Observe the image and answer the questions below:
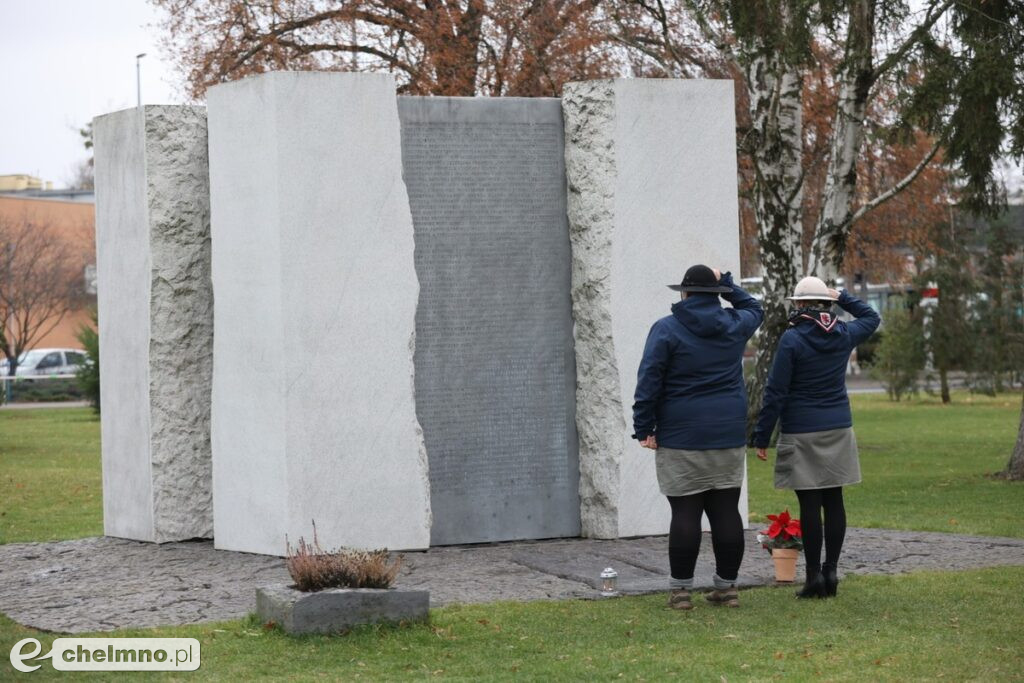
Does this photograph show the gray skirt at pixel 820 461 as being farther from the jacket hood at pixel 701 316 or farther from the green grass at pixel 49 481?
the green grass at pixel 49 481

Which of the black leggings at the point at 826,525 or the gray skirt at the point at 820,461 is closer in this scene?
the gray skirt at the point at 820,461

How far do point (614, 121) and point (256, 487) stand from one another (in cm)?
386

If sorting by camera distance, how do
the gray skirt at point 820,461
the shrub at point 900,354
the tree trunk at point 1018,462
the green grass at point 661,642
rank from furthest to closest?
the shrub at point 900,354
the tree trunk at point 1018,462
the gray skirt at point 820,461
the green grass at point 661,642

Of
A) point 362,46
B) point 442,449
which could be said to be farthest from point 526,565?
point 362,46

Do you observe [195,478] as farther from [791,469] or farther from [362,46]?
[362,46]

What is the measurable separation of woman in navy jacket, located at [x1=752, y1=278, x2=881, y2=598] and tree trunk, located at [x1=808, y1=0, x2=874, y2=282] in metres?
9.20

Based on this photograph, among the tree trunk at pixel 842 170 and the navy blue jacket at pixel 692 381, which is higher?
the tree trunk at pixel 842 170

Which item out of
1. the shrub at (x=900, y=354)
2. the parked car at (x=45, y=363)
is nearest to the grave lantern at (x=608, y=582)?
the shrub at (x=900, y=354)

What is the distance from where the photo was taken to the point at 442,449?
1083 centimetres

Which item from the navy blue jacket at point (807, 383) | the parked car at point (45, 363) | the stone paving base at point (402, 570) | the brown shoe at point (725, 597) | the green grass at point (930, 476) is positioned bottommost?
the green grass at point (930, 476)

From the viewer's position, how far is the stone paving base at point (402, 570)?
8.60 metres

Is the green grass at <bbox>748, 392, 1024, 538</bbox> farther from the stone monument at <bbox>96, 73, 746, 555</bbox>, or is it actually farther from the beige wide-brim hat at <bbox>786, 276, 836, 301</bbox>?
the beige wide-brim hat at <bbox>786, 276, 836, 301</bbox>

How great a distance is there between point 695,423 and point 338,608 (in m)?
2.24

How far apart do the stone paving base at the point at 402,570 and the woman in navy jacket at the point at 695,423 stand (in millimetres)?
686
